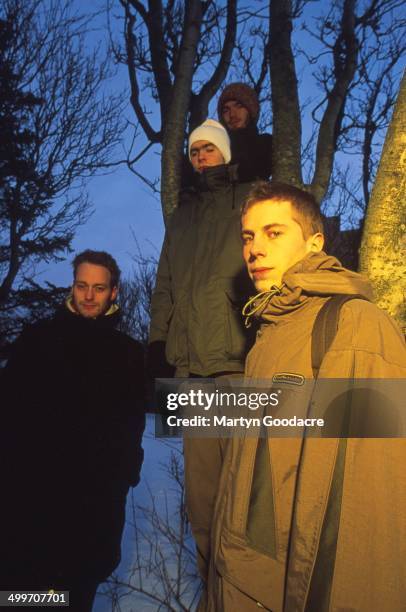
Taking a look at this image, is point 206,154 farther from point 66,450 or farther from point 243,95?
point 66,450

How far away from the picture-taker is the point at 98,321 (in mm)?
2289

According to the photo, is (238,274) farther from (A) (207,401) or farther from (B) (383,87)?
(B) (383,87)

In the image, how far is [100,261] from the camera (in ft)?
7.97

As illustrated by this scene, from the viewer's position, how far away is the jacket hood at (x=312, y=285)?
1.18m

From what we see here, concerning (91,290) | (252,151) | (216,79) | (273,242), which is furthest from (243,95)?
(273,242)

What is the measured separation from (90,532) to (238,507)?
1.02m

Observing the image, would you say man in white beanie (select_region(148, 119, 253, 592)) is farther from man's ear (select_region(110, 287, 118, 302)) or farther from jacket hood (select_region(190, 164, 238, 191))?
man's ear (select_region(110, 287, 118, 302))

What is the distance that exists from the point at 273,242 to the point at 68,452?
4.25ft

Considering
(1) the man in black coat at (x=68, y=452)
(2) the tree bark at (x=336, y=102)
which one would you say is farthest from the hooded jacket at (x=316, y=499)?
(2) the tree bark at (x=336, y=102)

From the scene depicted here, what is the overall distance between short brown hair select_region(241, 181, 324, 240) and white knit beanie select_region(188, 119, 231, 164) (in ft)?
3.11

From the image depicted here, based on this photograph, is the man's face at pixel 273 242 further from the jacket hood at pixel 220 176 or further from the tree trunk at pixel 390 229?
the jacket hood at pixel 220 176

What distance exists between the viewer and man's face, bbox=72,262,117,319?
7.61 ft

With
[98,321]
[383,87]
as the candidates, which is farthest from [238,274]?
[383,87]

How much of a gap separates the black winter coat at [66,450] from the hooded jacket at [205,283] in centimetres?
32
